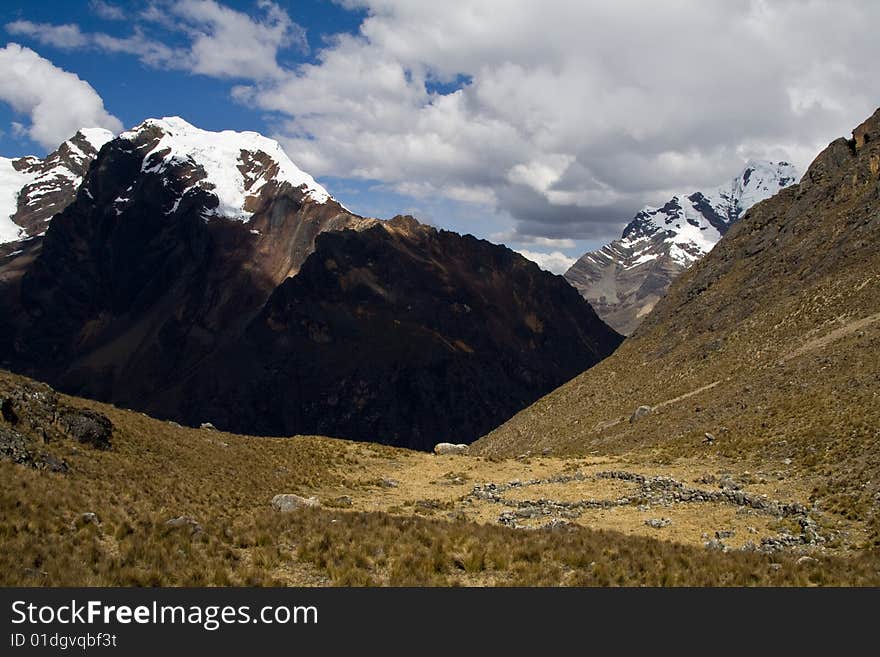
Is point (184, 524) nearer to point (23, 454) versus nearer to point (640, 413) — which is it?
point (23, 454)

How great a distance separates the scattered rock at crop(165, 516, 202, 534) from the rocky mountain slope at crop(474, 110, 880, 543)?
75.5 feet

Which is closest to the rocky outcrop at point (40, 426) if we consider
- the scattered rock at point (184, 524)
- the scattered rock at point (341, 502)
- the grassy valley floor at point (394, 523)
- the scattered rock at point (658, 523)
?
the grassy valley floor at point (394, 523)

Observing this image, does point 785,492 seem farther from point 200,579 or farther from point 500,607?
point 200,579

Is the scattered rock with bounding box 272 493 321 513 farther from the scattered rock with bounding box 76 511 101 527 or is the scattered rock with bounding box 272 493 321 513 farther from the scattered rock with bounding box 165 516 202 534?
the scattered rock with bounding box 76 511 101 527

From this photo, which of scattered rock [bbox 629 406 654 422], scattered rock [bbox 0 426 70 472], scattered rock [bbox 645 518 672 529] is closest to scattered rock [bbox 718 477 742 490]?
scattered rock [bbox 645 518 672 529]

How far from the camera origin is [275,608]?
12.4 meters

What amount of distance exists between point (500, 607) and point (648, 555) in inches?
244

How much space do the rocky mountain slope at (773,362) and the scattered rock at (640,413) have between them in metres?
0.20

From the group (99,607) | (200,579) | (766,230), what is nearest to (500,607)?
(200,579)

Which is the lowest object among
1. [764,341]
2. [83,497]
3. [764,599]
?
[764,599]

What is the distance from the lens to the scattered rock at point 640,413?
60125 millimetres

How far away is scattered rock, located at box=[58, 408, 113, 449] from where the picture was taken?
29.2 metres

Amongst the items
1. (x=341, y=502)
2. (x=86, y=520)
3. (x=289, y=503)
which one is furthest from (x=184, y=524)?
(x=341, y=502)

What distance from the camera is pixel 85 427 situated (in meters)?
29.8
